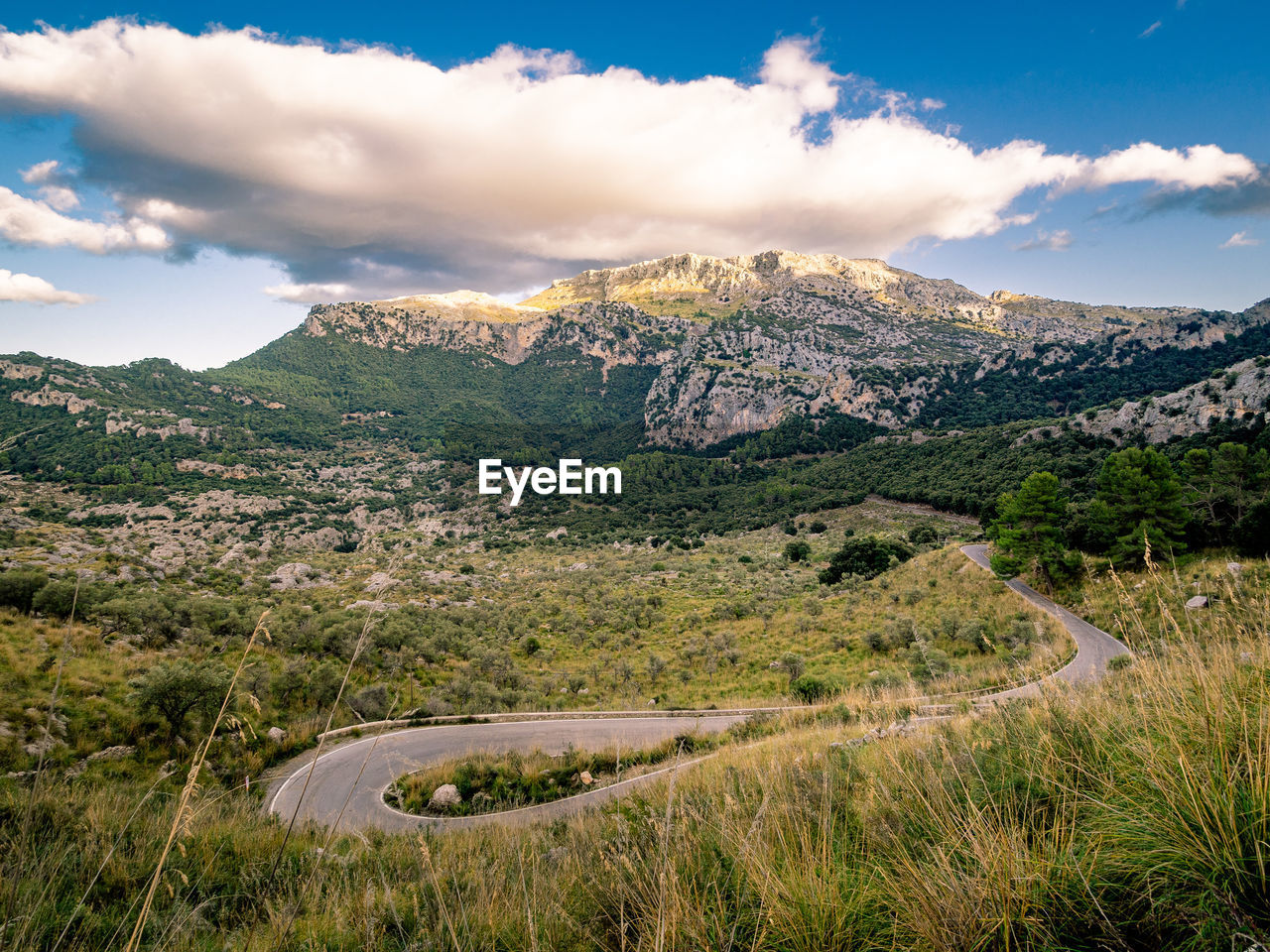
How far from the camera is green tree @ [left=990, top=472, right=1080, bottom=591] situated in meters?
25.0

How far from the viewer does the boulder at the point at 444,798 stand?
11.0 m

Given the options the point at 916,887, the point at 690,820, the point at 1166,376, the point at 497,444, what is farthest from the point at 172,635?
the point at 1166,376

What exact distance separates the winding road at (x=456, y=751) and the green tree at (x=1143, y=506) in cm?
538

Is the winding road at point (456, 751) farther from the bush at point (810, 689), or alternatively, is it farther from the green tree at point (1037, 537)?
the green tree at point (1037, 537)

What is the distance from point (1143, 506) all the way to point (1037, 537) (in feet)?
14.9

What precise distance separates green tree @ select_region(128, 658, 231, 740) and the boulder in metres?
5.87

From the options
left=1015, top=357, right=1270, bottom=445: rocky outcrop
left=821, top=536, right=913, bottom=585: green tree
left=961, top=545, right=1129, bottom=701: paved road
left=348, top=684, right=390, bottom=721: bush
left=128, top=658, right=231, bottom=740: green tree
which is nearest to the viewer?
left=128, top=658, right=231, bottom=740: green tree

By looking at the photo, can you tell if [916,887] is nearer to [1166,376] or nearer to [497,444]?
[497,444]

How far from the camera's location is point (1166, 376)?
370ft

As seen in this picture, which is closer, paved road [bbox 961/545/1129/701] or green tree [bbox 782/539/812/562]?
paved road [bbox 961/545/1129/701]

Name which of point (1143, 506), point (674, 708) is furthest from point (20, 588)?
point (1143, 506)

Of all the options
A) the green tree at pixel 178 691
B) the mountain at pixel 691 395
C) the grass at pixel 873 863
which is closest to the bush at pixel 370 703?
the green tree at pixel 178 691

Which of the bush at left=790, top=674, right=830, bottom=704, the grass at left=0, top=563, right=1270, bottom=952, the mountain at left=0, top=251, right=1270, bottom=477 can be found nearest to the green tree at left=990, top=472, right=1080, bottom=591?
the bush at left=790, top=674, right=830, bottom=704

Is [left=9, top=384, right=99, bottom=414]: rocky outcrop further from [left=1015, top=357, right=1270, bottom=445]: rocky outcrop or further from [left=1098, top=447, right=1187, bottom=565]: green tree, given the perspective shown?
[left=1015, top=357, right=1270, bottom=445]: rocky outcrop
